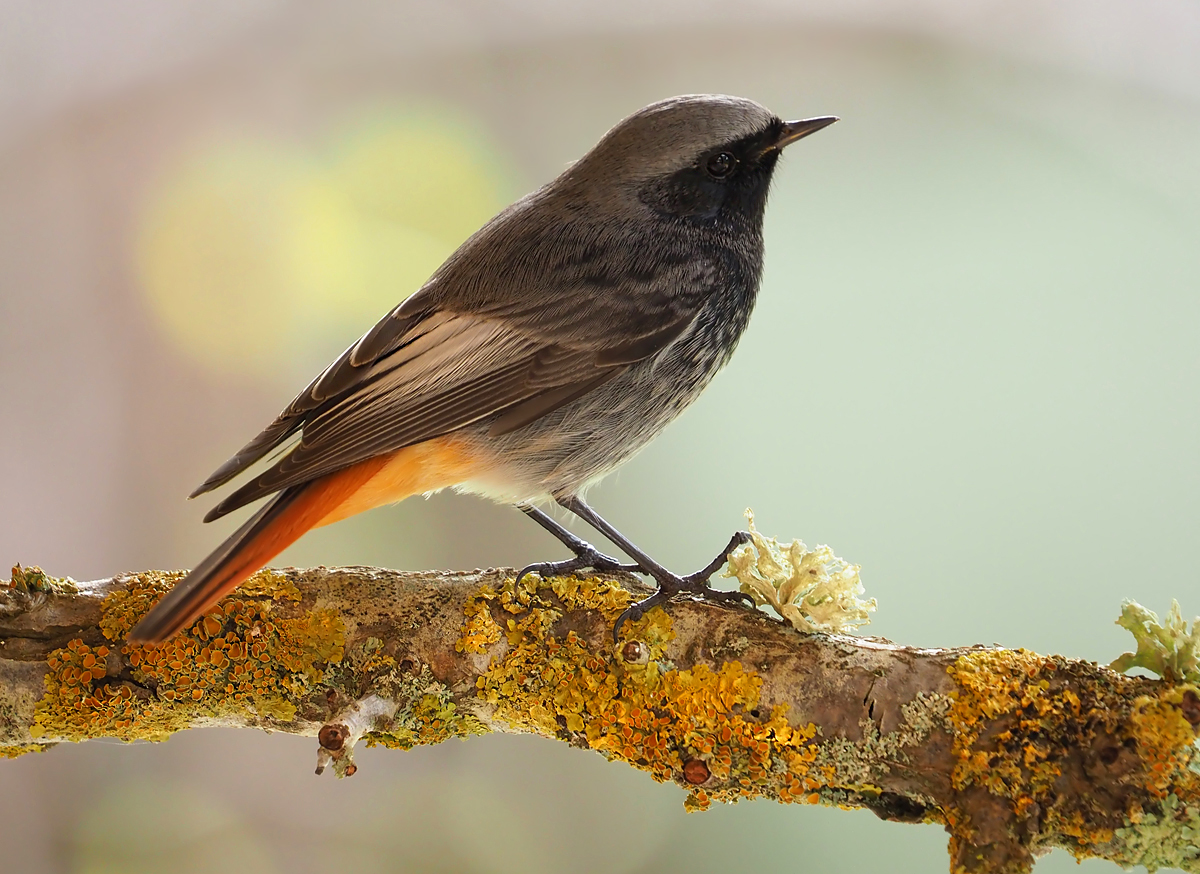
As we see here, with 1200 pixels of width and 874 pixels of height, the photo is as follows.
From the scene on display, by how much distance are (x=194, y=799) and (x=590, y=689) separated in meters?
2.41

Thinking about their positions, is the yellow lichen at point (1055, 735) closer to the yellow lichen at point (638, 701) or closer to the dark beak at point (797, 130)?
the yellow lichen at point (638, 701)

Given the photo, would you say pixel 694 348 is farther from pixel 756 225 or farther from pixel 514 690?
pixel 514 690

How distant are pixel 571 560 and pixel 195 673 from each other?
945 mm

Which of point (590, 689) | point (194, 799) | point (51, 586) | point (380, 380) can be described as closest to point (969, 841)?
point (590, 689)

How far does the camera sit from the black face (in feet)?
8.69

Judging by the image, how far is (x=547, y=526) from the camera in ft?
9.24

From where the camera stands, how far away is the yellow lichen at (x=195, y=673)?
2.13m

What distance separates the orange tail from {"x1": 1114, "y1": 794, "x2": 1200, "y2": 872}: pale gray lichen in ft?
5.43

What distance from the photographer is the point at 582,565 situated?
2598mm

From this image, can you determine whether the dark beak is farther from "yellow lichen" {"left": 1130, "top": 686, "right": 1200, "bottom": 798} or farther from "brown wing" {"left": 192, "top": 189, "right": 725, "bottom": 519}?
"yellow lichen" {"left": 1130, "top": 686, "right": 1200, "bottom": 798}

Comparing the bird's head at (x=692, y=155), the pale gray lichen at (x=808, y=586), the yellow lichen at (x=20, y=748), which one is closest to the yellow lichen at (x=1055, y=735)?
the pale gray lichen at (x=808, y=586)

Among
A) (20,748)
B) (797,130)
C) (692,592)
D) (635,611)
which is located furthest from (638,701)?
(797,130)

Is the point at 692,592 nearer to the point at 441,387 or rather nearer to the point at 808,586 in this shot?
the point at 808,586

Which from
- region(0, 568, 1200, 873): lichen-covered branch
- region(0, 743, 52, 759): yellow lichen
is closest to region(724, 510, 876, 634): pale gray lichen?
region(0, 568, 1200, 873): lichen-covered branch
